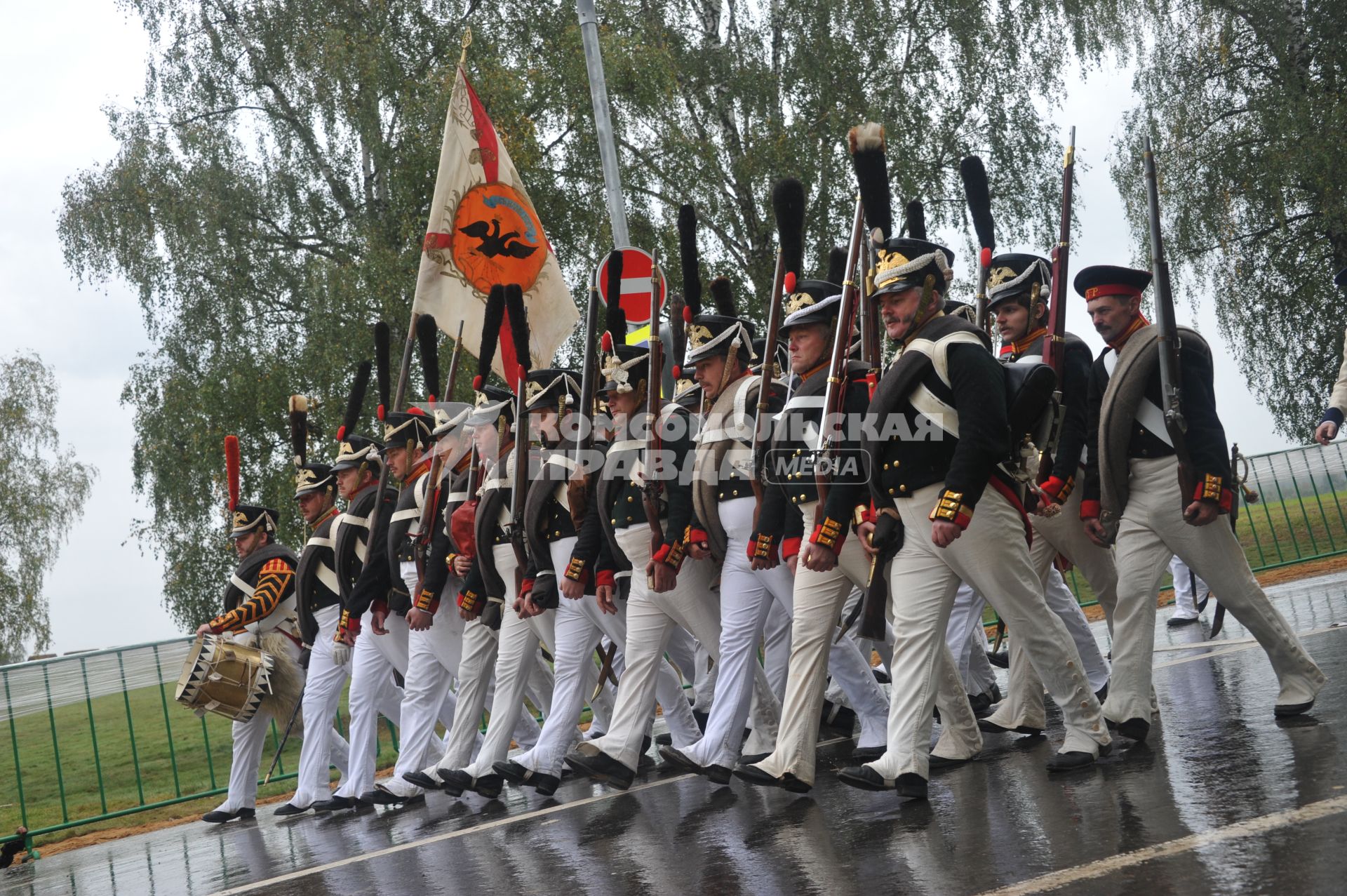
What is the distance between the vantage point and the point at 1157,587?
638cm

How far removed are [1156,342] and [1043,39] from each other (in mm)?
16910

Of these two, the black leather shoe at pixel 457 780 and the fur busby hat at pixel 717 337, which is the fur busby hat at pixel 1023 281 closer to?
the fur busby hat at pixel 717 337


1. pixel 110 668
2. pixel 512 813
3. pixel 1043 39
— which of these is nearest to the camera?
pixel 512 813

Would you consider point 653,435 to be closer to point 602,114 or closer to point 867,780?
point 867,780

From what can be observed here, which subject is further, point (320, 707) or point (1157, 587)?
point (320, 707)

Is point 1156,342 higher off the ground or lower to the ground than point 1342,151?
lower

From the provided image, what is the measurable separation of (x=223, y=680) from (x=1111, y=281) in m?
6.72

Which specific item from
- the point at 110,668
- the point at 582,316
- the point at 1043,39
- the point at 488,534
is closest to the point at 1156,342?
the point at 488,534

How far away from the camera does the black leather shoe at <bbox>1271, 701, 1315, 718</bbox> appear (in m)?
6.23

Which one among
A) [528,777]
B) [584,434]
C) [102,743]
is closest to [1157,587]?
[584,434]

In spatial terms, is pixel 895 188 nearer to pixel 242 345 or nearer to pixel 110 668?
pixel 242 345

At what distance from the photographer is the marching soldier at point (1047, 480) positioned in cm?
691

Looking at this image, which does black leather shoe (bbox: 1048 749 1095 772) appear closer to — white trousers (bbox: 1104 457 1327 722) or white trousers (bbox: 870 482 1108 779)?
white trousers (bbox: 870 482 1108 779)

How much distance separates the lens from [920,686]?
5.75 meters
